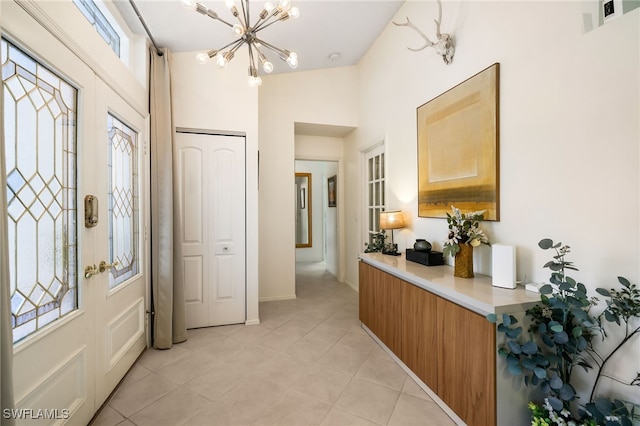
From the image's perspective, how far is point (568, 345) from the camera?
4.16ft

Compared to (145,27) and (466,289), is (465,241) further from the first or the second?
(145,27)

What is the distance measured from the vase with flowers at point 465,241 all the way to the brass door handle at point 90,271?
2302 millimetres

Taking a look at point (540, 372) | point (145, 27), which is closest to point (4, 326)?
point (540, 372)

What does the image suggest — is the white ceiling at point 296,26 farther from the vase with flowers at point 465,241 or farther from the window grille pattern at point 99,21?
the vase with flowers at point 465,241

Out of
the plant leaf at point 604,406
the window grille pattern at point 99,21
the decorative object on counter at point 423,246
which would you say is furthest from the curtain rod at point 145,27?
the plant leaf at point 604,406

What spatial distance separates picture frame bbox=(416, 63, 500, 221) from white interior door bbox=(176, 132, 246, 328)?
196 centimetres

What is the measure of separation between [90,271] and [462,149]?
272 centimetres

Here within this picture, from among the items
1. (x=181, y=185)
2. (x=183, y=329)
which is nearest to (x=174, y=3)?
(x=181, y=185)

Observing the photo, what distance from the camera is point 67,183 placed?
148 centimetres

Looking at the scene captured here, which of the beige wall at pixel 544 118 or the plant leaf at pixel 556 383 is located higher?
the beige wall at pixel 544 118

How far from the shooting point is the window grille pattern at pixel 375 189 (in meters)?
3.69

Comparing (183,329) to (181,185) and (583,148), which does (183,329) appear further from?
(583,148)

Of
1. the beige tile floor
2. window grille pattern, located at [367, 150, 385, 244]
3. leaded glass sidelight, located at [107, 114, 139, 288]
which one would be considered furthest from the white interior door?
window grille pattern, located at [367, 150, 385, 244]

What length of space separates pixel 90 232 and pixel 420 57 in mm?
3096
